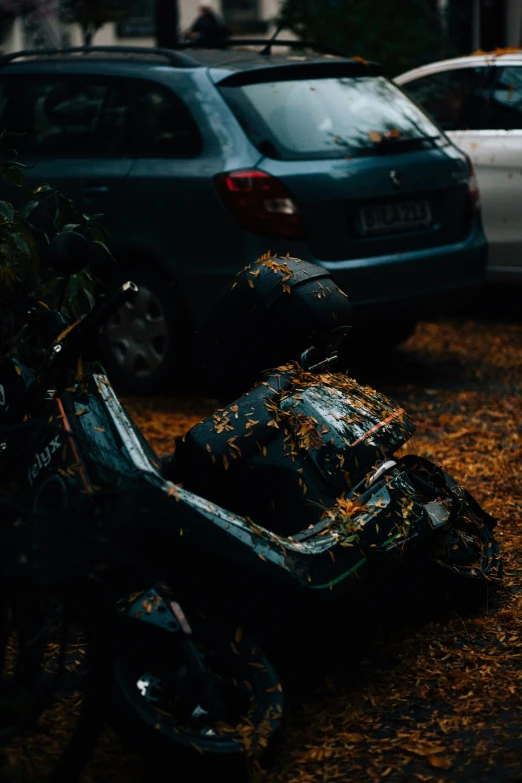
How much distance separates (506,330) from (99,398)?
249 inches

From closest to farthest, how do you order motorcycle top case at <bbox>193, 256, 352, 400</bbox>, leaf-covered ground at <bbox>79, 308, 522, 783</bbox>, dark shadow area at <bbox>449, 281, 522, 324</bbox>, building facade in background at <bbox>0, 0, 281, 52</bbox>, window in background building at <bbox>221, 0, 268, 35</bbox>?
leaf-covered ground at <bbox>79, 308, 522, 783</bbox> → motorcycle top case at <bbox>193, 256, 352, 400</bbox> → dark shadow area at <bbox>449, 281, 522, 324</bbox> → building facade in background at <bbox>0, 0, 281, 52</bbox> → window in background building at <bbox>221, 0, 268, 35</bbox>

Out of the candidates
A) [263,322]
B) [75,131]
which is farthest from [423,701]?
[75,131]

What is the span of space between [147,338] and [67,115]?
1405 millimetres

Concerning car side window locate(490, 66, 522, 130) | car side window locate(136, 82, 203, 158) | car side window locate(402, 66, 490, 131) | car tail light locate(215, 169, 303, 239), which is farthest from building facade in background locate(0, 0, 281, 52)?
car tail light locate(215, 169, 303, 239)

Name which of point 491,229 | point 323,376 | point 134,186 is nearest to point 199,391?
point 134,186

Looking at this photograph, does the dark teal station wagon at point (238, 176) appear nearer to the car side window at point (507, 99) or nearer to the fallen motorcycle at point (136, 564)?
the car side window at point (507, 99)

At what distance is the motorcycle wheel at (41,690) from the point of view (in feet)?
10.4

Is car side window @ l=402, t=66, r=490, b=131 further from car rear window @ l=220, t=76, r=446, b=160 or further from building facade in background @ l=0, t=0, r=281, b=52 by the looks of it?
building facade in background @ l=0, t=0, r=281, b=52

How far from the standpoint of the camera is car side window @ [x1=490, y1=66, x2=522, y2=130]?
9273 mm

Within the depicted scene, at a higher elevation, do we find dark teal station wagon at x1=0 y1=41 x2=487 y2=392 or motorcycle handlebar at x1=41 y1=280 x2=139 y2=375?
motorcycle handlebar at x1=41 y1=280 x2=139 y2=375

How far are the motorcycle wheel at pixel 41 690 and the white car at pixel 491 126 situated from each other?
6438mm

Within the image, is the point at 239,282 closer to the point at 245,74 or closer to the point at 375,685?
the point at 375,685

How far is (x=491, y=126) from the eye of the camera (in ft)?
30.9

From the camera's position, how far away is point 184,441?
4.14m
